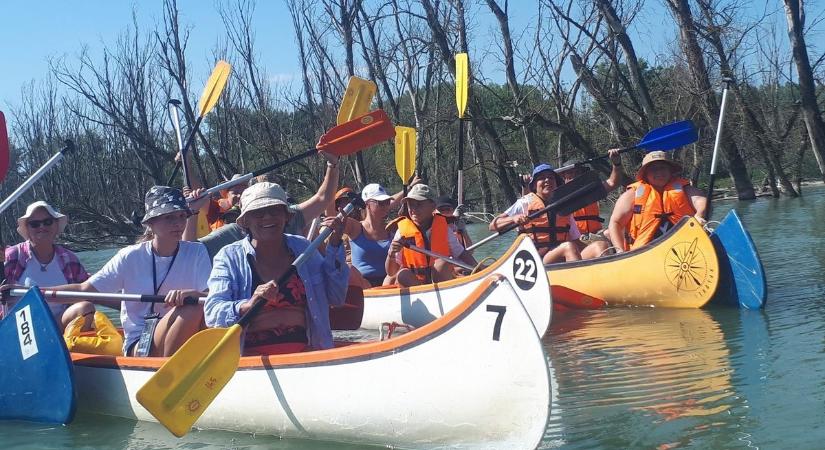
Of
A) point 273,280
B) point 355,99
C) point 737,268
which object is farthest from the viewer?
point 355,99

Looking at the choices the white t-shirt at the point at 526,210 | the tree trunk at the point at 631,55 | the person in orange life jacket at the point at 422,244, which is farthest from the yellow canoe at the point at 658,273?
the tree trunk at the point at 631,55

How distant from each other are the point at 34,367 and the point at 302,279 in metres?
1.91

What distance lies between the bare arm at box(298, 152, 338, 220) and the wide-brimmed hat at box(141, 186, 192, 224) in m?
1.22

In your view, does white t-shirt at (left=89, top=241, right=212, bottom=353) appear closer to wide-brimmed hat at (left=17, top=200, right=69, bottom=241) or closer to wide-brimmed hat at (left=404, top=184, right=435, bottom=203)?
wide-brimmed hat at (left=17, top=200, right=69, bottom=241)

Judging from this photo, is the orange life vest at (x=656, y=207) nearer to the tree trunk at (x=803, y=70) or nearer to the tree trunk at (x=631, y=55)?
the tree trunk at (x=631, y=55)

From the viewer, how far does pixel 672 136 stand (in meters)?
8.10

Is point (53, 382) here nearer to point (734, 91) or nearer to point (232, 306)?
point (232, 306)

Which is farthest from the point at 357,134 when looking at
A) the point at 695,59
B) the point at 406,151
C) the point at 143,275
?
the point at 695,59

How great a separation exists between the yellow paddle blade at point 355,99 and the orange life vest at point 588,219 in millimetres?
2784

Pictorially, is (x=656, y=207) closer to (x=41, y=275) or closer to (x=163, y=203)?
(x=163, y=203)

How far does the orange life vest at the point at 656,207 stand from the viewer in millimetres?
7238

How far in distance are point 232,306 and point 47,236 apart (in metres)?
2.64

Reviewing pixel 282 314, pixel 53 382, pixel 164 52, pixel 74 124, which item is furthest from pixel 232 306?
pixel 74 124

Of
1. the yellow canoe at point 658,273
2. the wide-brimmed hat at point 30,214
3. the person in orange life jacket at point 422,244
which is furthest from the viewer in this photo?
the person in orange life jacket at point 422,244
